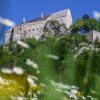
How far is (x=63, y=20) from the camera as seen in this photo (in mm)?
87438

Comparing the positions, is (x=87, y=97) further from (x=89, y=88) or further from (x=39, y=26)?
(x=39, y=26)

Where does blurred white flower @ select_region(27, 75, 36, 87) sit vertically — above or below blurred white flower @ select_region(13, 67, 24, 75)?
below

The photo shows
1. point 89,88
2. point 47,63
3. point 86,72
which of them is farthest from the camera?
point 89,88

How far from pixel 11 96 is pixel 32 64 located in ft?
0.70

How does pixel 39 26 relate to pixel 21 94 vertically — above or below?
above

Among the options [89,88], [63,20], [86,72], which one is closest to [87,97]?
[89,88]

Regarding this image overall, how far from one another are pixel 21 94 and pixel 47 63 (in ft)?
0.64

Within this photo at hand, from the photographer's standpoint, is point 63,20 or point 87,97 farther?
point 63,20

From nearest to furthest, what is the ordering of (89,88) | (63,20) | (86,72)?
(86,72)
(89,88)
(63,20)

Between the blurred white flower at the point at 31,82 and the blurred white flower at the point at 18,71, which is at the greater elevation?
the blurred white flower at the point at 18,71

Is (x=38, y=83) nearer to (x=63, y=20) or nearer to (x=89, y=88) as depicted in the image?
(x=89, y=88)

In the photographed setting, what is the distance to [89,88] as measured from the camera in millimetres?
2100

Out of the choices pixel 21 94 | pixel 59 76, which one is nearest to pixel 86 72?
pixel 59 76

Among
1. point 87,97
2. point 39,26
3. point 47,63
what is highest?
point 39,26
